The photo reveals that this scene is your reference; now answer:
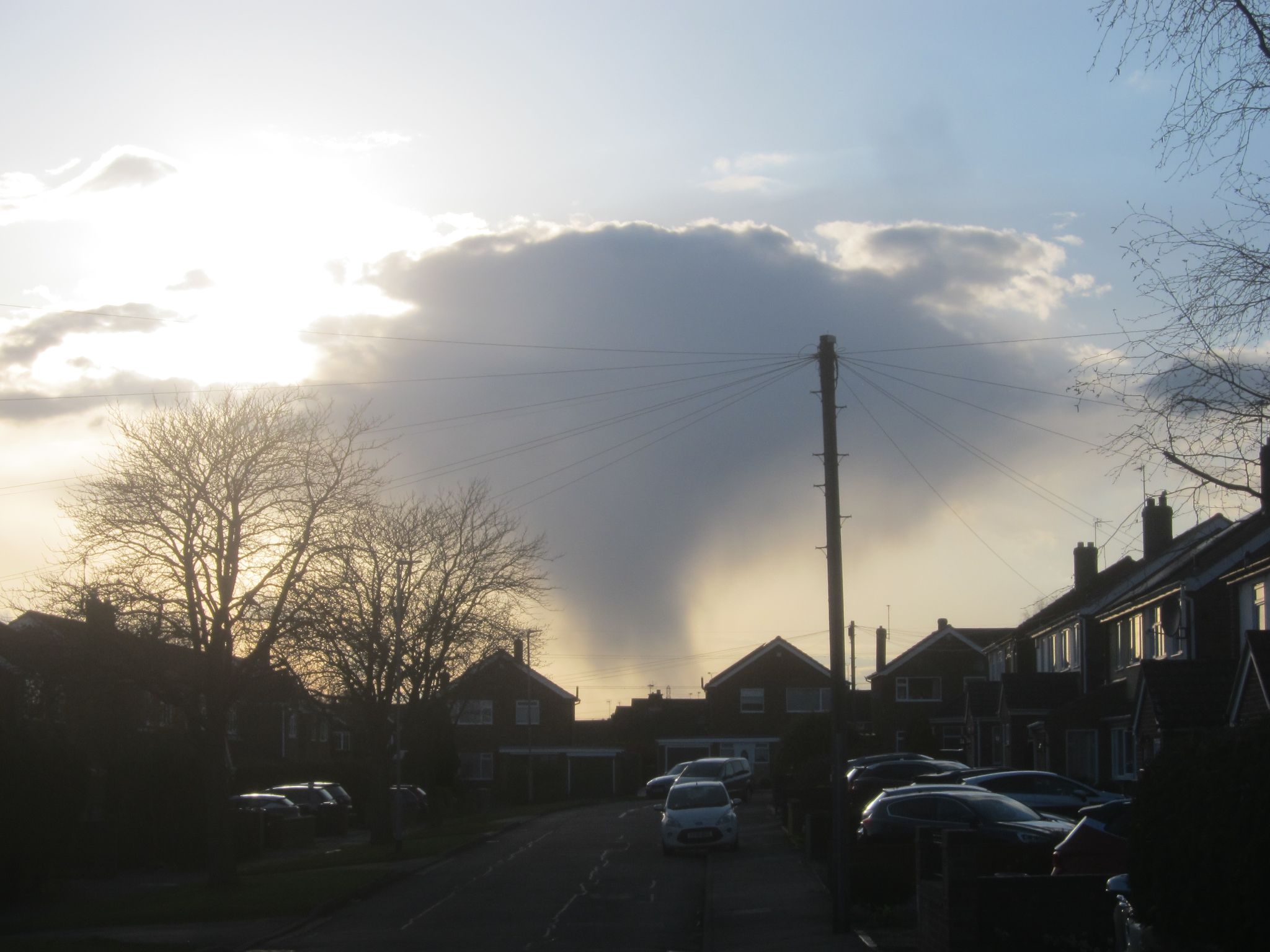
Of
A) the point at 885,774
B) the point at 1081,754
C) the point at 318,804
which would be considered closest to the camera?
the point at 885,774

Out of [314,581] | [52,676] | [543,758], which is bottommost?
[543,758]

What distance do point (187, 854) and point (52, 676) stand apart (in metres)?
11.9

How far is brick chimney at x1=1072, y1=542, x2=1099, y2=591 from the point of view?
177 feet

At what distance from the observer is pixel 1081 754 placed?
4203cm

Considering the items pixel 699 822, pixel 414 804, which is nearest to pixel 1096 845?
pixel 699 822

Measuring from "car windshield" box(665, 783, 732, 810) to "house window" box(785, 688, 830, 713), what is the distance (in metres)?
46.2

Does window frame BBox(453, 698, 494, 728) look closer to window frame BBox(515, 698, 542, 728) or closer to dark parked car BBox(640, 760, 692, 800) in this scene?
window frame BBox(515, 698, 542, 728)

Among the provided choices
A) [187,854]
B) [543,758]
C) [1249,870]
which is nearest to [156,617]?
[187,854]

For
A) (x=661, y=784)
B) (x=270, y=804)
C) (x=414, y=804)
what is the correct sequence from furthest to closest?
(x=661, y=784)
(x=414, y=804)
(x=270, y=804)

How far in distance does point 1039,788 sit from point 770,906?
10972mm

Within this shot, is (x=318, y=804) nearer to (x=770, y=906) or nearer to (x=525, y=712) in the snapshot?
(x=770, y=906)

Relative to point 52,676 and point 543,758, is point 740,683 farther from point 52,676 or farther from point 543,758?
point 52,676

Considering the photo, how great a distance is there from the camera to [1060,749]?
42.1m

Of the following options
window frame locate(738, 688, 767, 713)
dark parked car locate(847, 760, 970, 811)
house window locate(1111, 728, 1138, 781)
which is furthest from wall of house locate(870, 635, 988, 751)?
dark parked car locate(847, 760, 970, 811)
